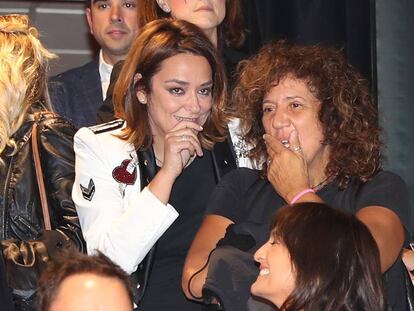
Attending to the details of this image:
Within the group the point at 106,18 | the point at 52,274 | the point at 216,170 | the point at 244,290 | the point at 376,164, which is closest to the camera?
the point at 52,274

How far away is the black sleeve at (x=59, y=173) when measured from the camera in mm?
4785

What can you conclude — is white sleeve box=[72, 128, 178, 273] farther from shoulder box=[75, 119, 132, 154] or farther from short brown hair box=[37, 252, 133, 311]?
short brown hair box=[37, 252, 133, 311]

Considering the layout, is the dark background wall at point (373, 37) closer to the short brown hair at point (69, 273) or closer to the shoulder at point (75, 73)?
the shoulder at point (75, 73)

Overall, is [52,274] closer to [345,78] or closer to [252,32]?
[345,78]

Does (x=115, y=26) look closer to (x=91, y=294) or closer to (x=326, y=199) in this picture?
(x=326, y=199)

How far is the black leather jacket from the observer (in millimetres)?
4734

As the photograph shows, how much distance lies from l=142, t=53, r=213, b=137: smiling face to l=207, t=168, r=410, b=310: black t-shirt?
0.29 metres

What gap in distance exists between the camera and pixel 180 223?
4.84 m

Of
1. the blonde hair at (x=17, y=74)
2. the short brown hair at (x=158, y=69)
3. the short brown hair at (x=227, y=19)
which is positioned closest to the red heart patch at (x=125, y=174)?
the short brown hair at (x=158, y=69)

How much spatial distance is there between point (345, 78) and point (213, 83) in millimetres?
534

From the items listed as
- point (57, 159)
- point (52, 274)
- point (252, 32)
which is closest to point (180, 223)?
point (57, 159)

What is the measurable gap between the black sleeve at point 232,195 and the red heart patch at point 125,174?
1.06 ft

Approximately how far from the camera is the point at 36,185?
4766 mm

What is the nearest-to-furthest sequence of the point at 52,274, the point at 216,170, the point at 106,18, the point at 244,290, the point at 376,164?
the point at 52,274 < the point at 244,290 < the point at 376,164 < the point at 216,170 < the point at 106,18
